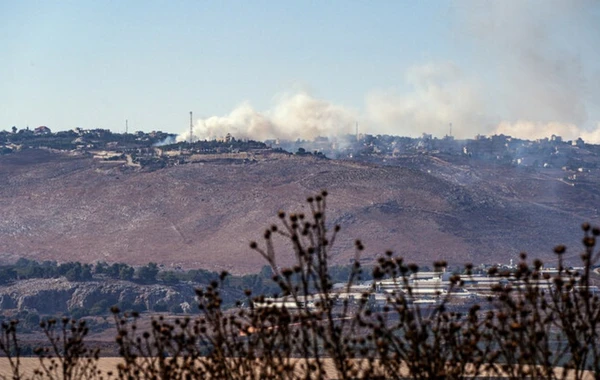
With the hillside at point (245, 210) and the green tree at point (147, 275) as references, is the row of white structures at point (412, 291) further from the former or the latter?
the hillside at point (245, 210)

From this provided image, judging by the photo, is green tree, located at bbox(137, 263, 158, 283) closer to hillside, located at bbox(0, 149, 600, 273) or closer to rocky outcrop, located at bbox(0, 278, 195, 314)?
rocky outcrop, located at bbox(0, 278, 195, 314)

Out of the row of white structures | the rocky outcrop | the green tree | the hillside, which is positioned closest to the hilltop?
the hillside

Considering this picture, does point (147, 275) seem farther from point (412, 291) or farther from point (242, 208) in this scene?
point (412, 291)

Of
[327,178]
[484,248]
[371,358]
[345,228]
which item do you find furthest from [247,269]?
[371,358]

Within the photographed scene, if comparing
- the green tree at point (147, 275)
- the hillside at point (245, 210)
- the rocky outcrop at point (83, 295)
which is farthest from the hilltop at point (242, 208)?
the rocky outcrop at point (83, 295)

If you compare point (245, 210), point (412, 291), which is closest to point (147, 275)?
point (245, 210)
